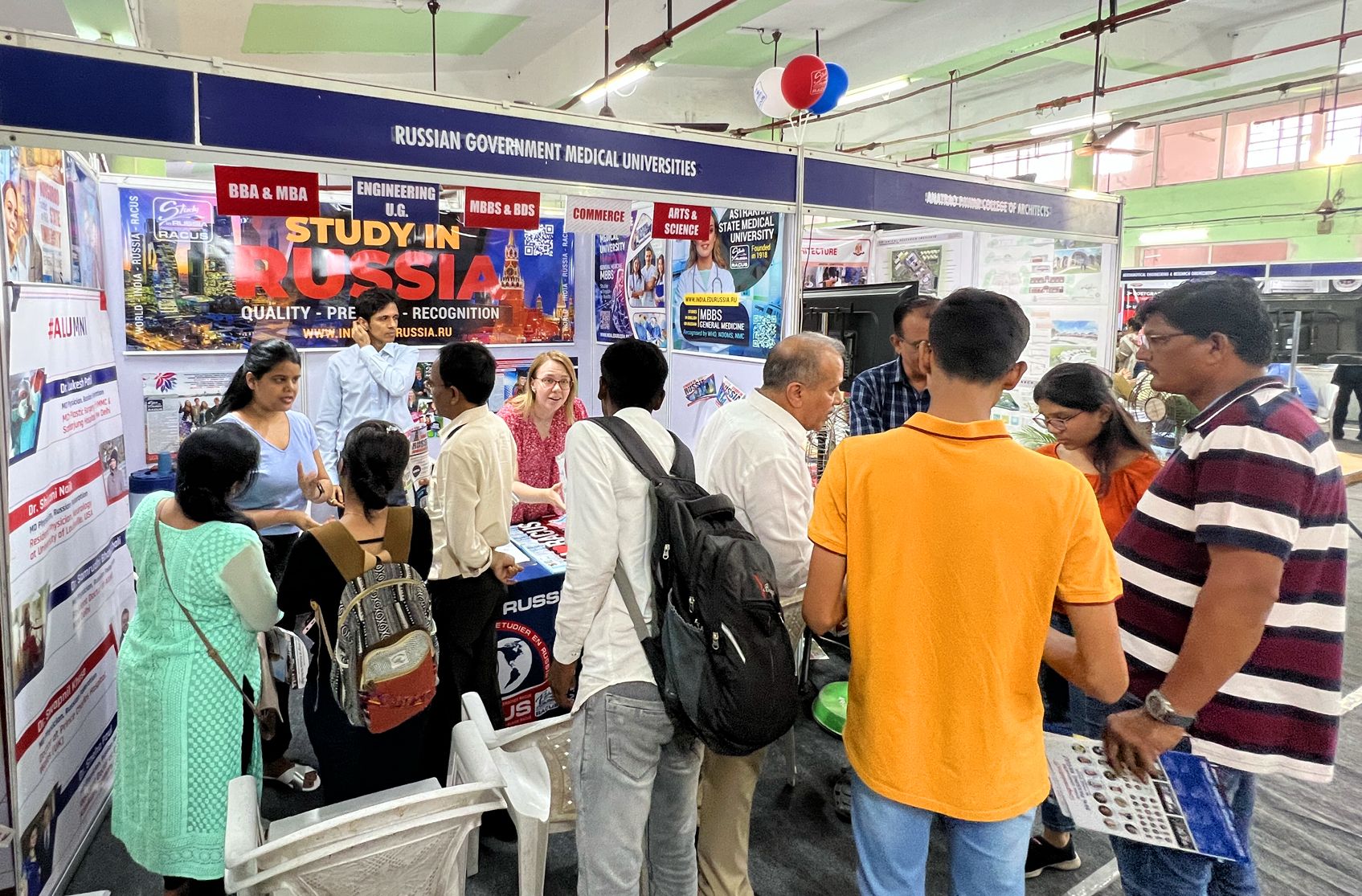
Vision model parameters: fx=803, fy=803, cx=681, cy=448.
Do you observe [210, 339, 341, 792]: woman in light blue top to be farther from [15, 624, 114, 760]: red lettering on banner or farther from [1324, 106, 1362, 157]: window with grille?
[1324, 106, 1362, 157]: window with grille

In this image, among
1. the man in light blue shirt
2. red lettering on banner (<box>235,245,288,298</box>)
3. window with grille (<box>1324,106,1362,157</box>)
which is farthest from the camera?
window with grille (<box>1324,106,1362,157</box>)

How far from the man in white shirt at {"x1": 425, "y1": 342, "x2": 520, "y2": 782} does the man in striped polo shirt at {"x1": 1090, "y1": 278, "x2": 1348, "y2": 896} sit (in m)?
1.59

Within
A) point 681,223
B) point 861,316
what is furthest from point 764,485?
point 861,316

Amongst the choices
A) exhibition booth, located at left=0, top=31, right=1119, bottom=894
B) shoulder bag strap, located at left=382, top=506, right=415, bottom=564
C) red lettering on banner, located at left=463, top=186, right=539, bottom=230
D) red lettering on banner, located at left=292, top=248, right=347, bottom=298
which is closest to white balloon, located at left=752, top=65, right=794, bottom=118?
exhibition booth, located at left=0, top=31, right=1119, bottom=894

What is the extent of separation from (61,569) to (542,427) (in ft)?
5.54

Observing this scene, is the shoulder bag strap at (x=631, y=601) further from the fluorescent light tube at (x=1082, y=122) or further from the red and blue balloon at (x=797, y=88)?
the fluorescent light tube at (x=1082, y=122)

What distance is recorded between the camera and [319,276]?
4746 mm

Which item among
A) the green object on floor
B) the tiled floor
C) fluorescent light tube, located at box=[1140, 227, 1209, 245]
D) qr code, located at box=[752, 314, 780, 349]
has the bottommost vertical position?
the tiled floor

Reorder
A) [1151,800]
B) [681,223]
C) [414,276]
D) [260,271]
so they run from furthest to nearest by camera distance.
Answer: [414,276] < [260,271] < [681,223] < [1151,800]

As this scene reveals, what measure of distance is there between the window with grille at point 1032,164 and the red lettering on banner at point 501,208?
521 inches

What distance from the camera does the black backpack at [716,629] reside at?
1.49m

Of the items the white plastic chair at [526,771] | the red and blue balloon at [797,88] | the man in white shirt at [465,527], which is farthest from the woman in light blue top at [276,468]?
the red and blue balloon at [797,88]

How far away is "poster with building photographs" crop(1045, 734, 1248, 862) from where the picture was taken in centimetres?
138

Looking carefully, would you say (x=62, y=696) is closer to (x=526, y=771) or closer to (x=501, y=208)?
(x=526, y=771)
